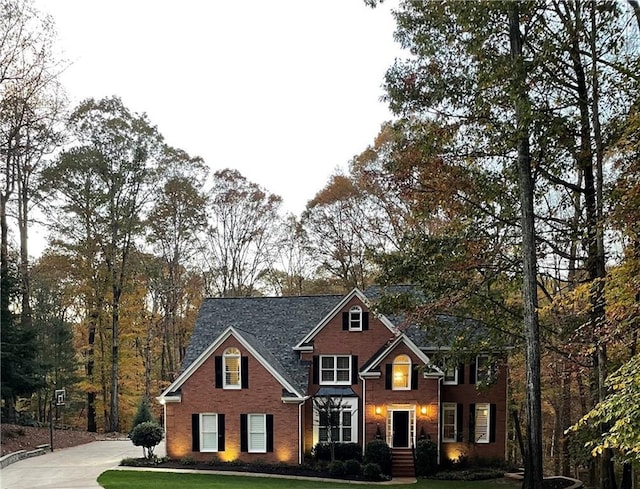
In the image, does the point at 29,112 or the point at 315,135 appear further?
the point at 315,135

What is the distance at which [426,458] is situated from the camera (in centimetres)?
1773

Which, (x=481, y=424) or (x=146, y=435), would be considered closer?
(x=146, y=435)

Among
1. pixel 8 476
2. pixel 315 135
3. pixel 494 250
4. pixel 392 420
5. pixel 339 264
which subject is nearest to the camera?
pixel 494 250

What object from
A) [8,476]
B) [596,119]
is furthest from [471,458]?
[8,476]

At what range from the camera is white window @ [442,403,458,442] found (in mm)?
19297

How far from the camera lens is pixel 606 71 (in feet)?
33.8

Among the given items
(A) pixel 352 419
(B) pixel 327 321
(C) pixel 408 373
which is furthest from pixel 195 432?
Answer: (C) pixel 408 373

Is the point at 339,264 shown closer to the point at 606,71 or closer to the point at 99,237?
the point at 99,237

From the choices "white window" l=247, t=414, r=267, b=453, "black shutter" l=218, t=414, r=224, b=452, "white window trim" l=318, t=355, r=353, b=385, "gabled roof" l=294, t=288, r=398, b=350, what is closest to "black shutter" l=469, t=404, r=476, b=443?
"gabled roof" l=294, t=288, r=398, b=350

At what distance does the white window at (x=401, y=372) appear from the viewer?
62.2ft

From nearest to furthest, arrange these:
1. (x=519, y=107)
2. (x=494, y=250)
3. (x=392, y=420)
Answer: (x=519, y=107)
(x=494, y=250)
(x=392, y=420)

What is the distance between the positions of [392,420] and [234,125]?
1903 centimetres

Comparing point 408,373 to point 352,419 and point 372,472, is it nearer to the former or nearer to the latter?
point 352,419

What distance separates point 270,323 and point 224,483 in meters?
8.06
